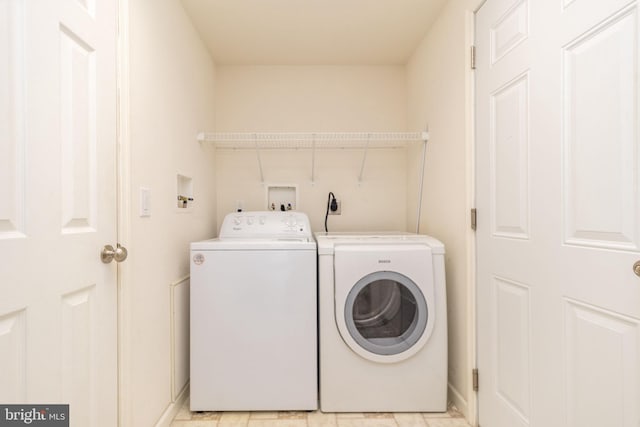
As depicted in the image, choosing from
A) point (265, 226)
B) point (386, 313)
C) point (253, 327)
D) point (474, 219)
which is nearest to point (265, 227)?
point (265, 226)

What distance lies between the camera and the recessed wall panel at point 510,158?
132 cm

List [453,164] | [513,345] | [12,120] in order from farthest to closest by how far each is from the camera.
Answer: [453,164]
[513,345]
[12,120]

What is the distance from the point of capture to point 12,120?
0.80 meters

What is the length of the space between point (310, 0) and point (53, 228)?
1739mm

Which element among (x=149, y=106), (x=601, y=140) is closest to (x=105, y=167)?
(x=149, y=106)

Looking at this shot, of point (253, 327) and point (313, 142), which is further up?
point (313, 142)

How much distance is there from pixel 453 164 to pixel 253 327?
4.65 ft

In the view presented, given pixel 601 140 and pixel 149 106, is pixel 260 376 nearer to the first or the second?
pixel 149 106

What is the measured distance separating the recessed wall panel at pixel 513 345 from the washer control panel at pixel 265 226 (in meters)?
1.17

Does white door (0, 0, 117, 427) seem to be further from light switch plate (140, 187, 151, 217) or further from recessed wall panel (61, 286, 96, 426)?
light switch plate (140, 187, 151, 217)

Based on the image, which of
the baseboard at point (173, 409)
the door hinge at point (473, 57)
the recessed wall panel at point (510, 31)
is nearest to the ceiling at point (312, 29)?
the door hinge at point (473, 57)

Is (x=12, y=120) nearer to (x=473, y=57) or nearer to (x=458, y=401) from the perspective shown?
(x=473, y=57)

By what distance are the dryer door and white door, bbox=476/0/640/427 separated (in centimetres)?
30

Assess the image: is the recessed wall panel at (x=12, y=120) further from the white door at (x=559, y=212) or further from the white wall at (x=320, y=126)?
the white wall at (x=320, y=126)
